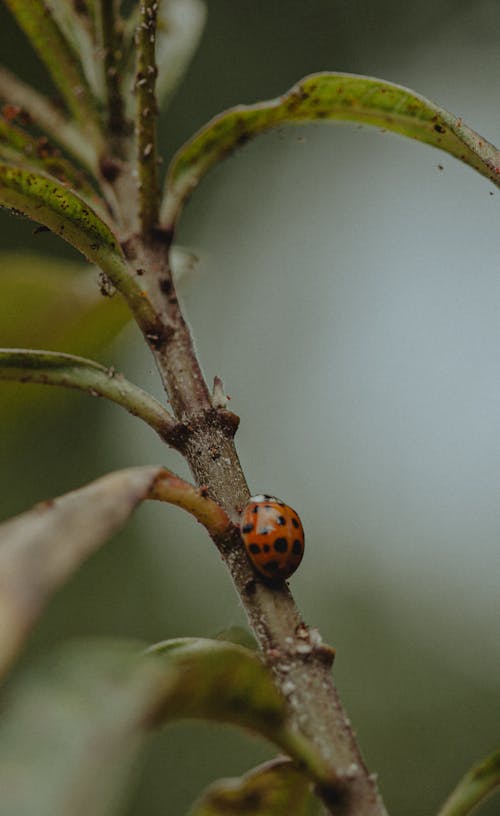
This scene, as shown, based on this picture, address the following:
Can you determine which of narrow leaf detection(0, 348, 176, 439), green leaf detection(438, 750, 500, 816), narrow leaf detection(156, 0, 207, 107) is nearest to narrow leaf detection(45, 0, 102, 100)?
narrow leaf detection(156, 0, 207, 107)

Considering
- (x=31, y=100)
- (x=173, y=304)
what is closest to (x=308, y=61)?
(x=31, y=100)

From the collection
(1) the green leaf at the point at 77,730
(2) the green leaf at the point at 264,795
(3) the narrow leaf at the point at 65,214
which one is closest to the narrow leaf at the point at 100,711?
(1) the green leaf at the point at 77,730

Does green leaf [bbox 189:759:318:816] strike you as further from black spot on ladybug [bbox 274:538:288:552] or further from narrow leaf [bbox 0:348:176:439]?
narrow leaf [bbox 0:348:176:439]

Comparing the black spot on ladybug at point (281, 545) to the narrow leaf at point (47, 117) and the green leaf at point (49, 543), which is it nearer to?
the green leaf at point (49, 543)

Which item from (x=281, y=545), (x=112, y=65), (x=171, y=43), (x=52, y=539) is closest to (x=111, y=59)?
(x=112, y=65)

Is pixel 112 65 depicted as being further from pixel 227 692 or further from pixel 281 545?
pixel 227 692
